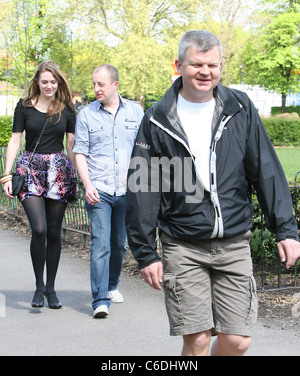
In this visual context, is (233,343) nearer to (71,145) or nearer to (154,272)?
(154,272)

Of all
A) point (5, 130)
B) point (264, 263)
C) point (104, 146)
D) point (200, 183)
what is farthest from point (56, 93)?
point (5, 130)

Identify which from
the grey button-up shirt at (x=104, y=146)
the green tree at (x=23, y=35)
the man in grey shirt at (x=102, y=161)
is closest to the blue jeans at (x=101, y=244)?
the man in grey shirt at (x=102, y=161)

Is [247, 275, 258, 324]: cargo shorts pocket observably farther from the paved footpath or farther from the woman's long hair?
the woman's long hair

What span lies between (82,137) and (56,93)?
2.21 feet

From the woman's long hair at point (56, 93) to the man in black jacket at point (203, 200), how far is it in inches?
98.6

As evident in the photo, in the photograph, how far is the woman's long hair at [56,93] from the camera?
18.8ft

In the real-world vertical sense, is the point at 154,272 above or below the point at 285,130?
above

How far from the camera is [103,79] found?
541 cm

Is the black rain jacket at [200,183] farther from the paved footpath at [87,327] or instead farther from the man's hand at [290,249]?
the paved footpath at [87,327]

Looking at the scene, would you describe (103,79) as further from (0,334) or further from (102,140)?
(0,334)

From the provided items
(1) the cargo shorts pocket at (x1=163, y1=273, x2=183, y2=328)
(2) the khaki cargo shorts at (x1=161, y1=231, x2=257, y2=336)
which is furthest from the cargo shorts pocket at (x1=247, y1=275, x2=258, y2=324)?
(1) the cargo shorts pocket at (x1=163, y1=273, x2=183, y2=328)

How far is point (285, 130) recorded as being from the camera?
110 feet

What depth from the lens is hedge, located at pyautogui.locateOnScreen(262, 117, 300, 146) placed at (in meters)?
33.5
